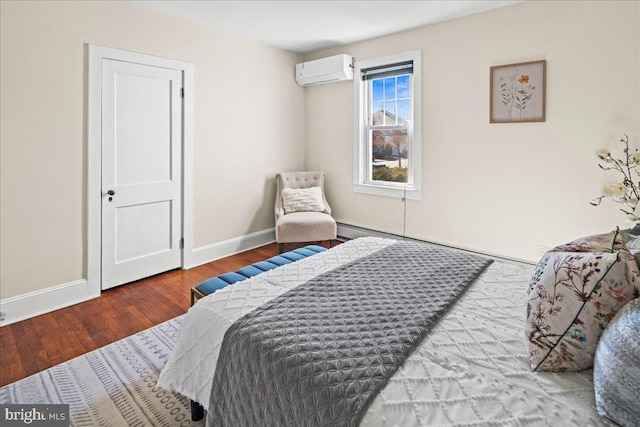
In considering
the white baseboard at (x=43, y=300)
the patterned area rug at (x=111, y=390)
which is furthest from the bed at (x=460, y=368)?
the white baseboard at (x=43, y=300)

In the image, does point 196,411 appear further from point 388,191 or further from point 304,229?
point 388,191

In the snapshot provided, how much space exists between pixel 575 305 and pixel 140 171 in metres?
3.42

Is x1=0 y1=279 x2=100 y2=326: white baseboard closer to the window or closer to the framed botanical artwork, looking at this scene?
the window

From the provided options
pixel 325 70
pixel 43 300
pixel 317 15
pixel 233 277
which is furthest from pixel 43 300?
pixel 325 70

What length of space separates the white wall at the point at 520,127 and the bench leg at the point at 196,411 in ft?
9.58

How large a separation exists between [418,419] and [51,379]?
2.07 m

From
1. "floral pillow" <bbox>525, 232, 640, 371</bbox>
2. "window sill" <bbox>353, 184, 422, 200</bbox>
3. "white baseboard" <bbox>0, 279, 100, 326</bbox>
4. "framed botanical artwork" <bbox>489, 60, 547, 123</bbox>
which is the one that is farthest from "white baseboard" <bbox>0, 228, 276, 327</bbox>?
"framed botanical artwork" <bbox>489, 60, 547, 123</bbox>

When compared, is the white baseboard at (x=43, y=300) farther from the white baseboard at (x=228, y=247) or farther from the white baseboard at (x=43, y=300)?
the white baseboard at (x=228, y=247)

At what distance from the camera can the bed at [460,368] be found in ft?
3.15

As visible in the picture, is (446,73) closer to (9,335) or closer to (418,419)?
(418,419)

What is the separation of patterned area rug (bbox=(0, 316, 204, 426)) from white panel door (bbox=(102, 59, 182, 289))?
1.21 meters

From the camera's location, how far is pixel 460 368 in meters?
1.13

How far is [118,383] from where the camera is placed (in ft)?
6.65

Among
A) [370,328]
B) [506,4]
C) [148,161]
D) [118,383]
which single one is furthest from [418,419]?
[506,4]
